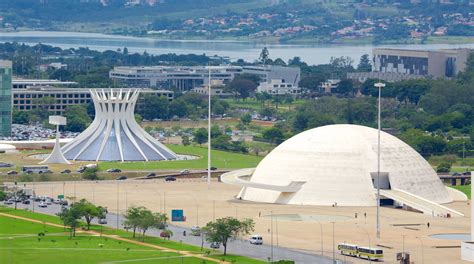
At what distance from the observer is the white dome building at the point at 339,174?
281 ft

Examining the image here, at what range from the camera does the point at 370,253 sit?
6525 cm

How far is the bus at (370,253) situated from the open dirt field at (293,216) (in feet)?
1.34

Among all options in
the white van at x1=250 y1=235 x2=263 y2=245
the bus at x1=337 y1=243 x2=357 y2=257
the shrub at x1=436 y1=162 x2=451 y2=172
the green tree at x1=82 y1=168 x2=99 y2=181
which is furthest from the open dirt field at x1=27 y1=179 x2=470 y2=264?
the shrub at x1=436 y1=162 x2=451 y2=172

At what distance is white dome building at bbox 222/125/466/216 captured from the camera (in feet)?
281

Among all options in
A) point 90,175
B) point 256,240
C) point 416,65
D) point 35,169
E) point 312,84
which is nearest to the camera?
point 256,240

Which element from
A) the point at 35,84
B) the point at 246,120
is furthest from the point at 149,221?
the point at 35,84

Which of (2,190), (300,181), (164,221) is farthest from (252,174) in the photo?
(164,221)

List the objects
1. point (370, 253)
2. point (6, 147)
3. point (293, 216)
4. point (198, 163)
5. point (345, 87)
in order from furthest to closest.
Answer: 1. point (345, 87)
2. point (6, 147)
3. point (198, 163)
4. point (293, 216)
5. point (370, 253)

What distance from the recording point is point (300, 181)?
86750 millimetres

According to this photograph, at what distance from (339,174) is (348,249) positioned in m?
20.3

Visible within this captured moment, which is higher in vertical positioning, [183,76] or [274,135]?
[183,76]

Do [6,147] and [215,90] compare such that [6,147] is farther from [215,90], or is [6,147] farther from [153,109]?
[215,90]

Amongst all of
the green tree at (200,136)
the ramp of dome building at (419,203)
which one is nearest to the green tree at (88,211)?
the ramp of dome building at (419,203)

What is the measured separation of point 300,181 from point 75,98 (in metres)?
61.9
